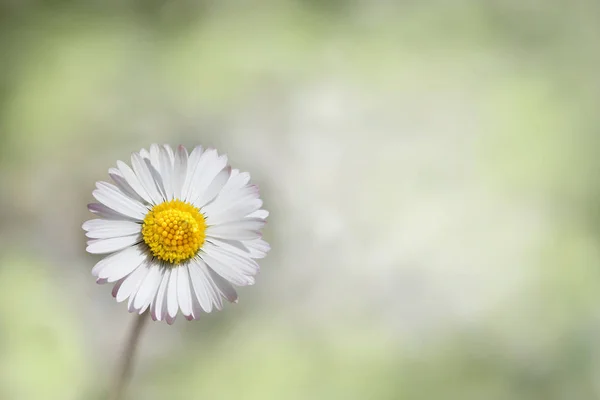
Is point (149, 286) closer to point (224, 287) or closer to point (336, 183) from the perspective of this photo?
point (224, 287)

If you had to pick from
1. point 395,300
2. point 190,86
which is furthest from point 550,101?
point 190,86

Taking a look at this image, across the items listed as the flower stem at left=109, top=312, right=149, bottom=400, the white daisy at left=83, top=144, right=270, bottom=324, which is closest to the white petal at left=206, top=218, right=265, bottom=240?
the white daisy at left=83, top=144, right=270, bottom=324

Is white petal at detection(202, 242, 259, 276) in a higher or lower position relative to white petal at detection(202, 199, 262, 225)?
lower

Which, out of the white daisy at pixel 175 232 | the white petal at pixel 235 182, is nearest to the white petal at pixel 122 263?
the white daisy at pixel 175 232

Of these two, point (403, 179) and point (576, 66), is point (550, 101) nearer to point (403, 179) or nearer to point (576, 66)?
point (576, 66)

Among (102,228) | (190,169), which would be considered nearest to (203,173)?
(190,169)

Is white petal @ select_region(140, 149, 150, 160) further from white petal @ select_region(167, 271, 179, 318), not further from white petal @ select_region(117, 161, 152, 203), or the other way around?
white petal @ select_region(167, 271, 179, 318)

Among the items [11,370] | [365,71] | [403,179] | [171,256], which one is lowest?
[11,370]
